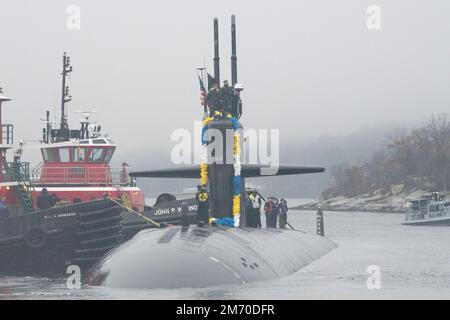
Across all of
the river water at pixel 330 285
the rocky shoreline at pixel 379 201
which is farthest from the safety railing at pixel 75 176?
the rocky shoreline at pixel 379 201

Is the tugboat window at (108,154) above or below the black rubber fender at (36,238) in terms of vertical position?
above

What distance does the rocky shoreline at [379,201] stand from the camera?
108756mm

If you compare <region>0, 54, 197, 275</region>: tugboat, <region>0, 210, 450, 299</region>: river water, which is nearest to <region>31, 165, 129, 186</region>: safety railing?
<region>0, 54, 197, 275</region>: tugboat

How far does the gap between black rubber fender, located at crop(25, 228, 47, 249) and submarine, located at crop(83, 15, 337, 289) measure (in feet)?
14.4

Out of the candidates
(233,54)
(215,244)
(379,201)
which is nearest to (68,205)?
(233,54)

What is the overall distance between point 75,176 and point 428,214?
39053mm

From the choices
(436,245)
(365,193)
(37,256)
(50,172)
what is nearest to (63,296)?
(37,256)

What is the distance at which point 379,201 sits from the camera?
119 meters

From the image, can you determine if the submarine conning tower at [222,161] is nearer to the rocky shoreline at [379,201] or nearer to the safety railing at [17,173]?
the safety railing at [17,173]

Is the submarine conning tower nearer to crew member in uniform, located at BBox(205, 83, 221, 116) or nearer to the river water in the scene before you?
crew member in uniform, located at BBox(205, 83, 221, 116)

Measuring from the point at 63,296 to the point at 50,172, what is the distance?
15.9 meters

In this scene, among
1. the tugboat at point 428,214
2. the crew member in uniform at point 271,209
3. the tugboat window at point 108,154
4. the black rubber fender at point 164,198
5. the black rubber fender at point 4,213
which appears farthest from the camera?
the tugboat at point 428,214
